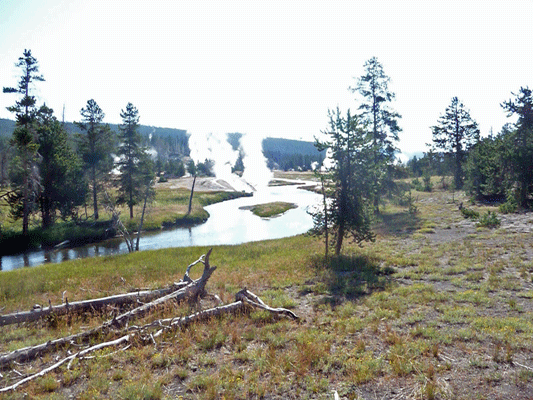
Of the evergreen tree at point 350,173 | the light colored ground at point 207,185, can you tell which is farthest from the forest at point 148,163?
the light colored ground at point 207,185

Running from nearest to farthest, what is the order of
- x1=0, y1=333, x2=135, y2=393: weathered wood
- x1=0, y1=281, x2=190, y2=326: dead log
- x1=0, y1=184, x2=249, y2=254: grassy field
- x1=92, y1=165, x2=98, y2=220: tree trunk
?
1. x1=0, y1=333, x2=135, y2=393: weathered wood
2. x1=0, y1=281, x2=190, y2=326: dead log
3. x1=0, y1=184, x2=249, y2=254: grassy field
4. x1=92, y1=165, x2=98, y2=220: tree trunk

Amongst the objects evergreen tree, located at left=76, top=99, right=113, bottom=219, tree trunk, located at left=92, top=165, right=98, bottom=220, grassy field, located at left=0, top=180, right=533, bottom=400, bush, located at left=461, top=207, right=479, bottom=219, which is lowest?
grassy field, located at left=0, top=180, right=533, bottom=400

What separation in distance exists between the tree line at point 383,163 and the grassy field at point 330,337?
2.74 m

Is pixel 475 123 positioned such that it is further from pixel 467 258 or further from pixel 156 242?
pixel 156 242

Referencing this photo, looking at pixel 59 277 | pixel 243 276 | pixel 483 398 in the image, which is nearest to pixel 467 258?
pixel 243 276

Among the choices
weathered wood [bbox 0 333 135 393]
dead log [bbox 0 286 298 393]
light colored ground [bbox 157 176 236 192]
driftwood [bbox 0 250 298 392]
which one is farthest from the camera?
light colored ground [bbox 157 176 236 192]

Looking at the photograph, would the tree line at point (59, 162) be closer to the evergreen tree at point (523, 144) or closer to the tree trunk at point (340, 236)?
the tree trunk at point (340, 236)

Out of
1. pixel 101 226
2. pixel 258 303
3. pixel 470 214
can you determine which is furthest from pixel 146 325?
pixel 101 226

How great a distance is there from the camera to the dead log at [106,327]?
271 inches

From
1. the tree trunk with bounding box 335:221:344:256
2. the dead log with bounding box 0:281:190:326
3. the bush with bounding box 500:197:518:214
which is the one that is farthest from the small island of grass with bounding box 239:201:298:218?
the dead log with bounding box 0:281:190:326

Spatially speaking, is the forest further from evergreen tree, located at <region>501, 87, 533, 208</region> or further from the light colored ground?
the light colored ground

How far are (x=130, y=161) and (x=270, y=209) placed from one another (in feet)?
71.6

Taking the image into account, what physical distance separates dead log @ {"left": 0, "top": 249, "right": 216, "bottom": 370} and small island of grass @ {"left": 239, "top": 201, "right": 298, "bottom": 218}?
37.7 m

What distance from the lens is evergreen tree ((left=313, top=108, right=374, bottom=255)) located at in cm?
1711
